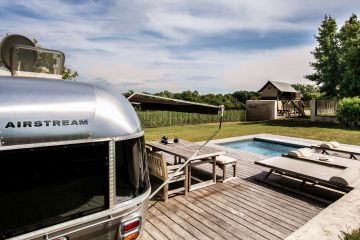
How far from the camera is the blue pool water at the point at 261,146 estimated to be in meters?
16.3

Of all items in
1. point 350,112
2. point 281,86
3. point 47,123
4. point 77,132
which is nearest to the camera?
point 47,123

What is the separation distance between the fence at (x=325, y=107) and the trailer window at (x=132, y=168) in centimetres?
3058

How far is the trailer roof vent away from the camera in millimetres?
4070

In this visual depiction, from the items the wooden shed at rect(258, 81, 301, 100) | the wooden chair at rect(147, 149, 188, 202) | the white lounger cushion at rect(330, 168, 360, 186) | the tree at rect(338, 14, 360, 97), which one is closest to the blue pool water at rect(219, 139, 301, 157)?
the white lounger cushion at rect(330, 168, 360, 186)

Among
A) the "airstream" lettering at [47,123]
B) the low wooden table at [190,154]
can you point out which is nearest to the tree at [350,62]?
the low wooden table at [190,154]

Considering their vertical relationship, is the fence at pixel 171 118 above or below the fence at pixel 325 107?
below

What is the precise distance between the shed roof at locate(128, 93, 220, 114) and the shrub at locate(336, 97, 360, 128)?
22777 mm

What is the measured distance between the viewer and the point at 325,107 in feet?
99.8

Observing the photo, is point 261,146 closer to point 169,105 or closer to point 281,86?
point 169,105

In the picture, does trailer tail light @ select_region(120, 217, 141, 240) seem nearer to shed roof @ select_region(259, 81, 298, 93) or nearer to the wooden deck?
the wooden deck

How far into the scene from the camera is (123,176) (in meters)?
4.00

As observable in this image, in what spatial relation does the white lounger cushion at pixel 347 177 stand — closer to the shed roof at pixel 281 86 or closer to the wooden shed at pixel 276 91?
the wooden shed at pixel 276 91

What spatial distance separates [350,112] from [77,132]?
26.7m

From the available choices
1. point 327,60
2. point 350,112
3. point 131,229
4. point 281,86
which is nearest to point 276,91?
point 281,86
